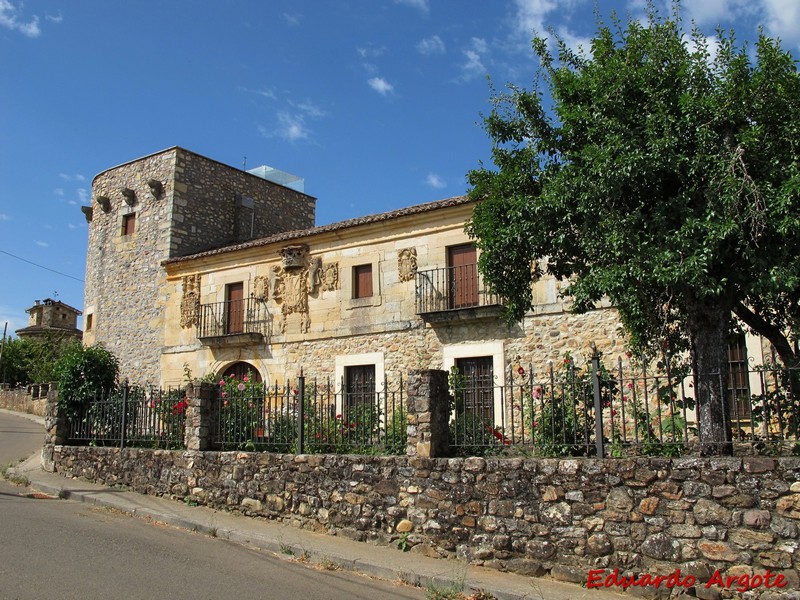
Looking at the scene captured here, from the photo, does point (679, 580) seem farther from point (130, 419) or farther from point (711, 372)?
point (130, 419)

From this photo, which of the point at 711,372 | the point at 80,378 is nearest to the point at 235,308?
the point at 80,378

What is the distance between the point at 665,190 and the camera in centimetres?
700

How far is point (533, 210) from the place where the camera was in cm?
729

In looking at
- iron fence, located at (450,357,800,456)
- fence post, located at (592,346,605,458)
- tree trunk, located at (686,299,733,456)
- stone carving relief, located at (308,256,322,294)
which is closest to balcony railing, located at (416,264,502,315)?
stone carving relief, located at (308,256,322,294)

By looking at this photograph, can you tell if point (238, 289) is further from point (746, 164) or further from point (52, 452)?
point (746, 164)

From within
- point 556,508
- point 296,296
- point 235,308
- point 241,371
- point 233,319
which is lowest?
point 556,508

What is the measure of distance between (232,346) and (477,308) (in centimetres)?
804

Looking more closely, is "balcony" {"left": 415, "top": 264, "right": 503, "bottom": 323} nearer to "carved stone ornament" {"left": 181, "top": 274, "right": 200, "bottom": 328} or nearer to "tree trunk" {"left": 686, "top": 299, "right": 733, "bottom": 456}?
"carved stone ornament" {"left": 181, "top": 274, "right": 200, "bottom": 328}

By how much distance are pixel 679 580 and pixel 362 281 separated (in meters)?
12.4

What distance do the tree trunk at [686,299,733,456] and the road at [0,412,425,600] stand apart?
3.30 m

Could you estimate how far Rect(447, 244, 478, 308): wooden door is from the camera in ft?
52.0

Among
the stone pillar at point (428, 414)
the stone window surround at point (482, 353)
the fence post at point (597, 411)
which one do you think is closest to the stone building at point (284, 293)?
the stone window surround at point (482, 353)

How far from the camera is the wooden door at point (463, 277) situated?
15.8 meters

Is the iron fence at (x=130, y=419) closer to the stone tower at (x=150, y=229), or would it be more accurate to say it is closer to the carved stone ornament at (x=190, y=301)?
the carved stone ornament at (x=190, y=301)
